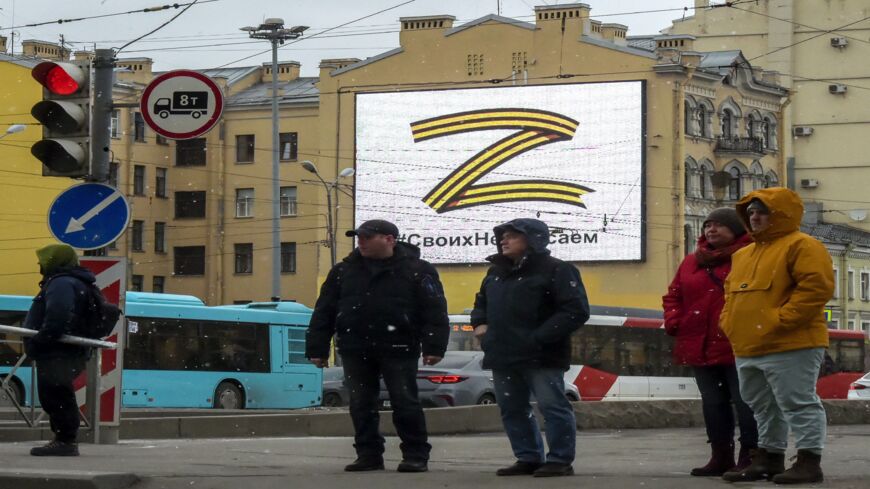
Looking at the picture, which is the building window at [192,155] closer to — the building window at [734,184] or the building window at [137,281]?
the building window at [137,281]

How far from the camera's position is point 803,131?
85.2 meters

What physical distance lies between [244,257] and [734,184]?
869 inches

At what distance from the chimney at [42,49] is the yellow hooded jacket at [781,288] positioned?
69.9 meters

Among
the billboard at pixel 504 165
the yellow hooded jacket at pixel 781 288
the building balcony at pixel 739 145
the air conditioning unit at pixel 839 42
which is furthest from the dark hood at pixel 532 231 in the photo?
the air conditioning unit at pixel 839 42

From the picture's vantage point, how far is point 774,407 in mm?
9039

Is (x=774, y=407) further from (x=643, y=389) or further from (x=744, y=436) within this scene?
(x=643, y=389)

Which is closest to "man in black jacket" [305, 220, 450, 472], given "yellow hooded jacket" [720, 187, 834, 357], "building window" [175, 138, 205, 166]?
"yellow hooded jacket" [720, 187, 834, 357]

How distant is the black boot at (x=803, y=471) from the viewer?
8688mm

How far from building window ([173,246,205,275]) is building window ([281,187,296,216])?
15.3 feet

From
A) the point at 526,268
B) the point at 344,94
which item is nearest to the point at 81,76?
the point at 526,268

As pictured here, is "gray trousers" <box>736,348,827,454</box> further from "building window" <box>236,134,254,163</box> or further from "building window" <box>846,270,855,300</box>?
"building window" <box>846,270,855,300</box>

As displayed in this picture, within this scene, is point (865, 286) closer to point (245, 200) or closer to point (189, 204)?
point (245, 200)

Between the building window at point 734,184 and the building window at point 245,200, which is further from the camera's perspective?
the building window at point 245,200

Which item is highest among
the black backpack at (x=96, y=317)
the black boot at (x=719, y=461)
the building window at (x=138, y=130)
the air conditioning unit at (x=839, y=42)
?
the air conditioning unit at (x=839, y=42)
